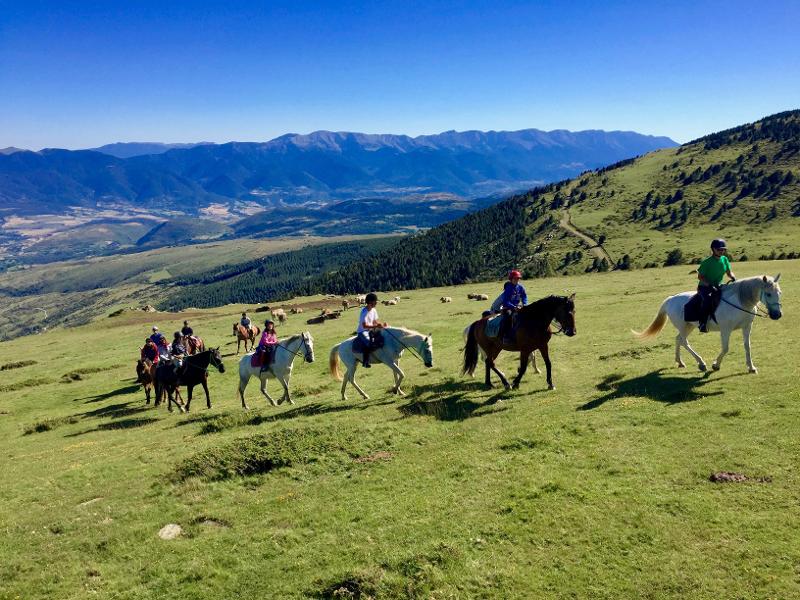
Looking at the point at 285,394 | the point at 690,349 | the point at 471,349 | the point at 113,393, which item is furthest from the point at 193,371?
the point at 690,349

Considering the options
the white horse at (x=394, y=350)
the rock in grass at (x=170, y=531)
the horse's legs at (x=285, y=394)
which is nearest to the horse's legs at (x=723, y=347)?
the white horse at (x=394, y=350)

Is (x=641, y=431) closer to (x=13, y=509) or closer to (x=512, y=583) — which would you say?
(x=512, y=583)

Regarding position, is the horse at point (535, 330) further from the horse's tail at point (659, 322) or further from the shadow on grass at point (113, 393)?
the shadow on grass at point (113, 393)

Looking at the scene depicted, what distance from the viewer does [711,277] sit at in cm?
1986

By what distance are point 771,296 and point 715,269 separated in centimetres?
227

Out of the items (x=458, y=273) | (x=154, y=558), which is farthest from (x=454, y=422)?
(x=458, y=273)

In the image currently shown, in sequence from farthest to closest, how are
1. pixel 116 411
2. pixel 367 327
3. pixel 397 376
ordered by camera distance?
pixel 116 411 → pixel 397 376 → pixel 367 327

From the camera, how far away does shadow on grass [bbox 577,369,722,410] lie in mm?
17562

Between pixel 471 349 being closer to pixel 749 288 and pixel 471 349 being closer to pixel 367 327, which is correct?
pixel 367 327

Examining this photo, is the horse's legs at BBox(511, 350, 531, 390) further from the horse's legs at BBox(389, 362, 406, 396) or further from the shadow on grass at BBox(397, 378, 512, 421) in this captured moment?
the horse's legs at BBox(389, 362, 406, 396)

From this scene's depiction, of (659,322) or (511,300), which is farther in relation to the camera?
(659,322)

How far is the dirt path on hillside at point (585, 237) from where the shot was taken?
115 meters

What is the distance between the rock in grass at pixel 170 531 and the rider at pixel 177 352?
1617 centimetres

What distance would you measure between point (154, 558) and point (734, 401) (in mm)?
18632
